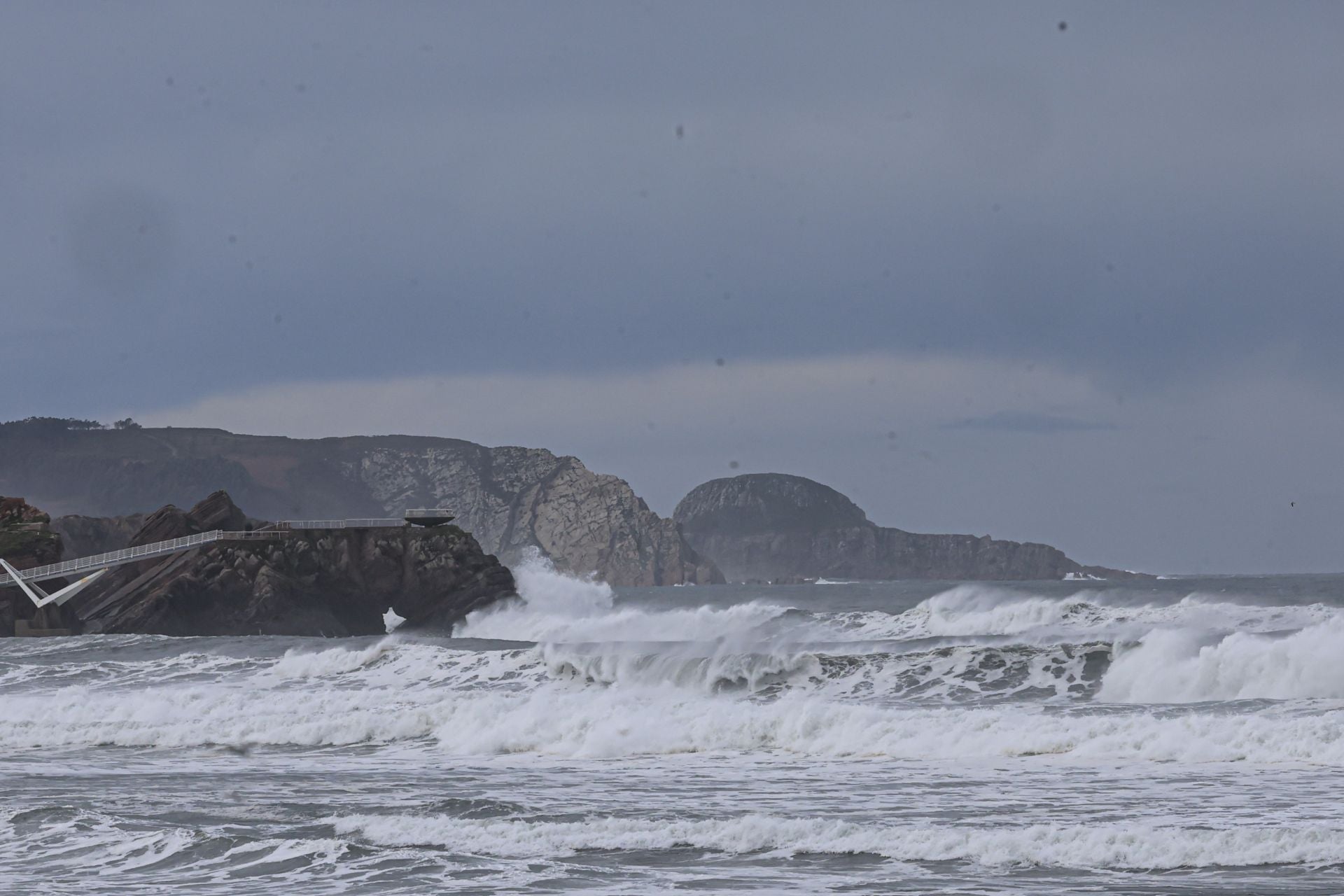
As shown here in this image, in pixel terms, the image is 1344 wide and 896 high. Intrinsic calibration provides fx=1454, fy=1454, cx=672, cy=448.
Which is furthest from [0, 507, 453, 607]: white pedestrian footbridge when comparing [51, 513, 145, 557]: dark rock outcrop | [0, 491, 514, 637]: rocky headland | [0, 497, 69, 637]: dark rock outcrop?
[51, 513, 145, 557]: dark rock outcrop

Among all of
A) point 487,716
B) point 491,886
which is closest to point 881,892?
point 491,886

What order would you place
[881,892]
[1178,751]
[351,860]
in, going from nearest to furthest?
1. [881,892]
2. [351,860]
3. [1178,751]

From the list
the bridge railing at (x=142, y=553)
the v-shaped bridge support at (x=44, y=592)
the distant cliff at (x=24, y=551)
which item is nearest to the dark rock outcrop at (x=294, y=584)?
the bridge railing at (x=142, y=553)

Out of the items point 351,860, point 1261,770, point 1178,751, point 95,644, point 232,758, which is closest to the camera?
point 351,860

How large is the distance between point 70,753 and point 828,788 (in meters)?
16.3

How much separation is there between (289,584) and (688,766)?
46345 millimetres

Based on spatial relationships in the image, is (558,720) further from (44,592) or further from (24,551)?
(24,551)

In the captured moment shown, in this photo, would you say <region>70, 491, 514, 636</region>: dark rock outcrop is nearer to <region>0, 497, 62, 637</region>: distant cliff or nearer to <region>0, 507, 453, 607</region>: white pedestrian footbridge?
<region>0, 507, 453, 607</region>: white pedestrian footbridge

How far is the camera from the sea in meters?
15.3

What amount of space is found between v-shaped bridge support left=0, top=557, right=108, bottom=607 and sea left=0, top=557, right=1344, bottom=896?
22601 mm

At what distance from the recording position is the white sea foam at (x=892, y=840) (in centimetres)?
1499

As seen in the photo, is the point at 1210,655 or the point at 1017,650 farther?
the point at 1017,650

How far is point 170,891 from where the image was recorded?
14852 mm

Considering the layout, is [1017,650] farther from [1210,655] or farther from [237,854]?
[237,854]
